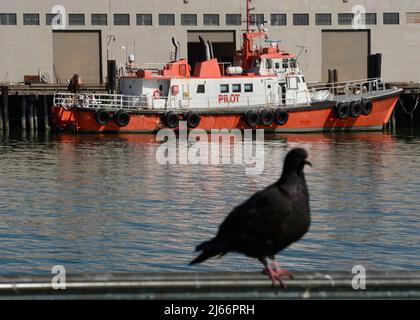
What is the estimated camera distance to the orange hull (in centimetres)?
4806

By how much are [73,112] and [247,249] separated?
1724 inches

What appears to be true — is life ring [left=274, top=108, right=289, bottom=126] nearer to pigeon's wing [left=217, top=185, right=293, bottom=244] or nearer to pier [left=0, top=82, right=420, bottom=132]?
pier [left=0, top=82, right=420, bottom=132]

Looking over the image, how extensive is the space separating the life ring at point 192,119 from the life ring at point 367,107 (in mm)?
9105

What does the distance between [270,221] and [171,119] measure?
4158cm

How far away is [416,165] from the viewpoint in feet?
112

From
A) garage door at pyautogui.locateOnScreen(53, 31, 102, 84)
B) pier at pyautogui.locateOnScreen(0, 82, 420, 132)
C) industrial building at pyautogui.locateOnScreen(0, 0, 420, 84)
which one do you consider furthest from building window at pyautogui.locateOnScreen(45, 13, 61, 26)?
pier at pyautogui.locateOnScreen(0, 82, 420, 132)

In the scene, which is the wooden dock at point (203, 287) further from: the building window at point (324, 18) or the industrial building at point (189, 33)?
the building window at point (324, 18)

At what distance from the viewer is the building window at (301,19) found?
6347 centimetres

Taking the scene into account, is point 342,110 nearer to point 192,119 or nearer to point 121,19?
point 192,119

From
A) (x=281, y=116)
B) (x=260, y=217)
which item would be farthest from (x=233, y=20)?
(x=260, y=217)

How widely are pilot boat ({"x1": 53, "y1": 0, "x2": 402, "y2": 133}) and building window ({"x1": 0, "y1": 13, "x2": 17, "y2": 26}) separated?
13.7 metres

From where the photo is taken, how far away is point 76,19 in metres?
61.1
